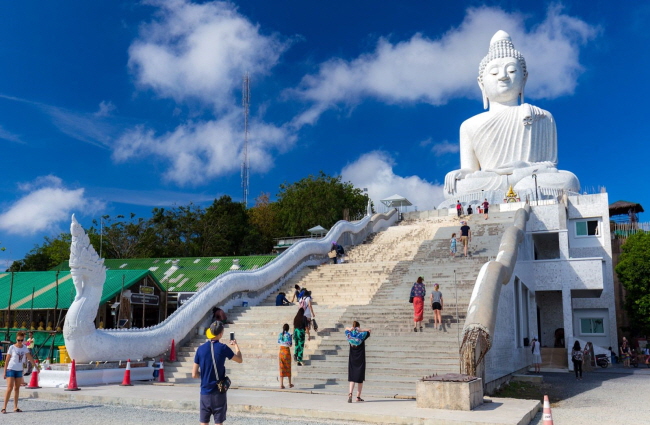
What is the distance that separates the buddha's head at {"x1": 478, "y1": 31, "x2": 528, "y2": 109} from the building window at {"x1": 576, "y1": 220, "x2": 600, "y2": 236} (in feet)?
41.5

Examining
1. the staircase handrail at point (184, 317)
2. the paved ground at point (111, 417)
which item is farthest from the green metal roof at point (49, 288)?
the paved ground at point (111, 417)

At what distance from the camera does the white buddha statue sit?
103 feet

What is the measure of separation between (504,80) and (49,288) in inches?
1075

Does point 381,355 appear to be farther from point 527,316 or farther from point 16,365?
point 527,316

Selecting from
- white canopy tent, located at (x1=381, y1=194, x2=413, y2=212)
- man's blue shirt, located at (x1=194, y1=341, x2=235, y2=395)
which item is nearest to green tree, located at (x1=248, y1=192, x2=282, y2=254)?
white canopy tent, located at (x1=381, y1=194, x2=413, y2=212)

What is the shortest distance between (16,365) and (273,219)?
3888 cm

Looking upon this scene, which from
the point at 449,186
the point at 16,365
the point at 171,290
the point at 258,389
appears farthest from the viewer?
the point at 449,186

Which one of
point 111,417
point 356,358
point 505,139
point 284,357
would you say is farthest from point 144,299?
point 505,139

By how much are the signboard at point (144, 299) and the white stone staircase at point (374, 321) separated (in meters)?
3.50

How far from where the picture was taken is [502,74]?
117 ft

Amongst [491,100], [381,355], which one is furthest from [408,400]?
[491,100]

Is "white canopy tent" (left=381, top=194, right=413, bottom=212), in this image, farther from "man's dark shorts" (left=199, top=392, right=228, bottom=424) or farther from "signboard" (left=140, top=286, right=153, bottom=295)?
"man's dark shorts" (left=199, top=392, right=228, bottom=424)

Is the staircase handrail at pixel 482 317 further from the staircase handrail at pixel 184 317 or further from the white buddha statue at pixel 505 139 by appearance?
the white buddha statue at pixel 505 139

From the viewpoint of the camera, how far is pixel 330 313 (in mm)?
15883
